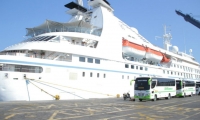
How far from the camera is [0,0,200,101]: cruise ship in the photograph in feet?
59.2

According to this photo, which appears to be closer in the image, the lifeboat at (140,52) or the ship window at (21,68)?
the ship window at (21,68)

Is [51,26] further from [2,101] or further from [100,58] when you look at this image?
[2,101]

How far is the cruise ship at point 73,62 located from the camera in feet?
59.2

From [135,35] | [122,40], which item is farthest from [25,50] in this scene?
[135,35]

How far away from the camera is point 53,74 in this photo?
19.6 m

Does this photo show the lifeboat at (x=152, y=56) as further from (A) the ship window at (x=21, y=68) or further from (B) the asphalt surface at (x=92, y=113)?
(A) the ship window at (x=21, y=68)

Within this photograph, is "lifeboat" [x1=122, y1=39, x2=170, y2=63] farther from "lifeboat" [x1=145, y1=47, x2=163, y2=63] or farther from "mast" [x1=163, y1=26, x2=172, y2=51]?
"mast" [x1=163, y1=26, x2=172, y2=51]

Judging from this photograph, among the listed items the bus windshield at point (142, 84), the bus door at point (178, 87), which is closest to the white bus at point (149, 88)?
the bus windshield at point (142, 84)

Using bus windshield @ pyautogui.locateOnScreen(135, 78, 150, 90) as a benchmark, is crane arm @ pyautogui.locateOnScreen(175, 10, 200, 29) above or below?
above

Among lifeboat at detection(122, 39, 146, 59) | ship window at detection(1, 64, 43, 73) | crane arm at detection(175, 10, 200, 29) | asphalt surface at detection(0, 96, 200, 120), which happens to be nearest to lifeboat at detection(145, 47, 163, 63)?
lifeboat at detection(122, 39, 146, 59)

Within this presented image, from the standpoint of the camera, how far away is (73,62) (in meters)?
21.5

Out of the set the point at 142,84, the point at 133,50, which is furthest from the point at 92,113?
the point at 133,50

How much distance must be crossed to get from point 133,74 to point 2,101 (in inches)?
739

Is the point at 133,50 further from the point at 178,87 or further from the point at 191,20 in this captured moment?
the point at 191,20
